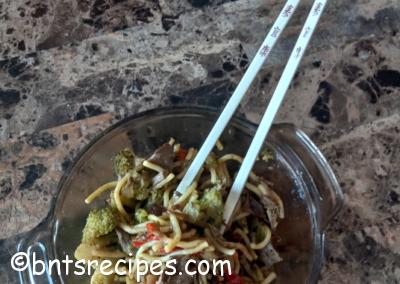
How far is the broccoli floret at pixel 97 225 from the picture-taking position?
0.95 meters

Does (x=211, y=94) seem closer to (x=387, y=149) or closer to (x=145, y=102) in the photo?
(x=145, y=102)

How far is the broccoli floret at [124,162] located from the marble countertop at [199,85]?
17 cm

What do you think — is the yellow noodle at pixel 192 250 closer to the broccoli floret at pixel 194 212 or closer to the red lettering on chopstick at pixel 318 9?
the broccoli floret at pixel 194 212

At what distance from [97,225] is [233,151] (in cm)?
29

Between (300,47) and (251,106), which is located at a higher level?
(300,47)

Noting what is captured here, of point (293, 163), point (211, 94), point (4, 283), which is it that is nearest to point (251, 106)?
point (211, 94)

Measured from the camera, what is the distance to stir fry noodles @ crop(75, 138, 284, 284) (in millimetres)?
926

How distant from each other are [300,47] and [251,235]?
355mm

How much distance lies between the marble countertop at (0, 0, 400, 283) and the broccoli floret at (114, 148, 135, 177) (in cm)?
17

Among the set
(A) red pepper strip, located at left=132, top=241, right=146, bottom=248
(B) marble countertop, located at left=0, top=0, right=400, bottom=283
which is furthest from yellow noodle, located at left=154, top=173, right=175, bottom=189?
(B) marble countertop, located at left=0, top=0, right=400, bottom=283

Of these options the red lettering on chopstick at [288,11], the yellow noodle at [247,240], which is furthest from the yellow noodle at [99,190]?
the red lettering on chopstick at [288,11]

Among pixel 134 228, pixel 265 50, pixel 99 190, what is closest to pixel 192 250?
pixel 134 228

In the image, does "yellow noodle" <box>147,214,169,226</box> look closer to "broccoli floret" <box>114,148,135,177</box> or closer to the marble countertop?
"broccoli floret" <box>114,148,135,177</box>

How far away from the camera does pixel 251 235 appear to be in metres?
1.02
